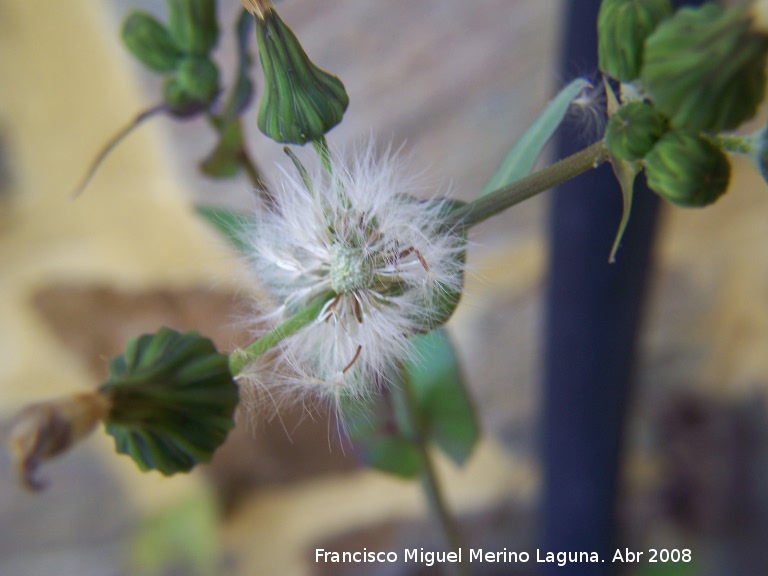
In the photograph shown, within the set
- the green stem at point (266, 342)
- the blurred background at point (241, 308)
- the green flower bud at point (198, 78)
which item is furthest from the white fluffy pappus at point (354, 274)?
the blurred background at point (241, 308)

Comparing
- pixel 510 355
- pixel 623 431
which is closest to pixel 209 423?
pixel 623 431

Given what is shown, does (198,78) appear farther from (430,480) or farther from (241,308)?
(430,480)

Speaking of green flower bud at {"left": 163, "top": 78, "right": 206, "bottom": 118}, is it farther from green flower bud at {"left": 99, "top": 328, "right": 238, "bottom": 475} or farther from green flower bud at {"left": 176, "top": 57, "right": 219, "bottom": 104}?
green flower bud at {"left": 99, "top": 328, "right": 238, "bottom": 475}

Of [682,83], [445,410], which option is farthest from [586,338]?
[682,83]

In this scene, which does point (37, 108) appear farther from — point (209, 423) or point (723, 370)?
point (723, 370)

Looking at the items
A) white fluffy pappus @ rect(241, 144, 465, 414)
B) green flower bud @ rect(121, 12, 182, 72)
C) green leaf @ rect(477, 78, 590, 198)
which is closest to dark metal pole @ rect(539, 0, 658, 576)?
green leaf @ rect(477, 78, 590, 198)

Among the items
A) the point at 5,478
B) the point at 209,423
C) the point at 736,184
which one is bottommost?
the point at 209,423
